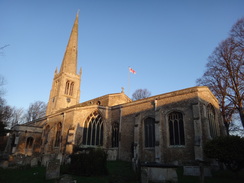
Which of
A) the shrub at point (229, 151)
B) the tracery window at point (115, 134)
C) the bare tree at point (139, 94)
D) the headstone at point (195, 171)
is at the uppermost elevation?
the bare tree at point (139, 94)

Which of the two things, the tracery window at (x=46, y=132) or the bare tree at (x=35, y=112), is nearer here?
the tracery window at (x=46, y=132)

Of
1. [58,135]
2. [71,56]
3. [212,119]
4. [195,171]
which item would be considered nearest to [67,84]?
[71,56]

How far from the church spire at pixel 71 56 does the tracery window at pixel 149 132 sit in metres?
28.9

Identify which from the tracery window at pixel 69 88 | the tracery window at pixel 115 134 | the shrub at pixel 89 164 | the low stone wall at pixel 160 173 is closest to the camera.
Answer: the low stone wall at pixel 160 173

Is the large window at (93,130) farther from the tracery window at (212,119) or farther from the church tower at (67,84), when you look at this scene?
the church tower at (67,84)

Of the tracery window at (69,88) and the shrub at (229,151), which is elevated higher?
the tracery window at (69,88)

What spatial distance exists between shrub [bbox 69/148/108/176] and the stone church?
8.07 ft

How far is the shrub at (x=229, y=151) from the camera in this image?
435 inches

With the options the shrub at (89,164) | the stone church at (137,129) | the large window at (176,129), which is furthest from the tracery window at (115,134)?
the shrub at (89,164)

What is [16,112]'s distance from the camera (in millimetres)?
43406

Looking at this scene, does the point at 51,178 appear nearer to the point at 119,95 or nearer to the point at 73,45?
the point at 119,95

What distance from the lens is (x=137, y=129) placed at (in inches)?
781

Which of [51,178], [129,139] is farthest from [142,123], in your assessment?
[51,178]

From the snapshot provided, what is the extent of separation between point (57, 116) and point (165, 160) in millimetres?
16111
